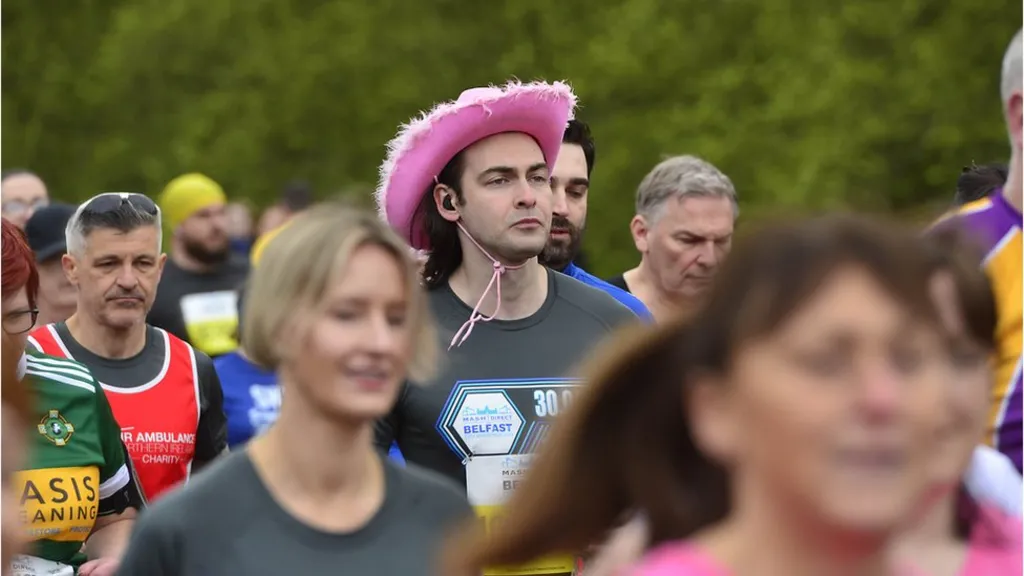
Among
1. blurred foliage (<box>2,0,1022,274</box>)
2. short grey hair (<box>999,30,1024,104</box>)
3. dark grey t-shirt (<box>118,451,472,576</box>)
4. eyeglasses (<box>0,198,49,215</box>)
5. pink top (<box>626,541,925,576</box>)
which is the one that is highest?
blurred foliage (<box>2,0,1022,274</box>)

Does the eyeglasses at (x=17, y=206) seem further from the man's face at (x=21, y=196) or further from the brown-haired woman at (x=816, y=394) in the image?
the brown-haired woman at (x=816, y=394)

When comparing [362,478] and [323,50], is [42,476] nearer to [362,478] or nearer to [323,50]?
[362,478]

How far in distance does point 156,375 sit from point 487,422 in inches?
69.4

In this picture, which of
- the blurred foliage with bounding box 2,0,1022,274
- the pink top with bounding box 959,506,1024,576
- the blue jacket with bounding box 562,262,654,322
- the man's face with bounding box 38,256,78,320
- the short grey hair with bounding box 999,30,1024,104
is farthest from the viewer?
the blurred foliage with bounding box 2,0,1022,274

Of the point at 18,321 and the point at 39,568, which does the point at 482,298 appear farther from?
the point at 39,568

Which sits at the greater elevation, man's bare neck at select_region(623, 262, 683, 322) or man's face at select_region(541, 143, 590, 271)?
man's face at select_region(541, 143, 590, 271)

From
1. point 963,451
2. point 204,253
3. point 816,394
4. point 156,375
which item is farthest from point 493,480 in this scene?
point 204,253

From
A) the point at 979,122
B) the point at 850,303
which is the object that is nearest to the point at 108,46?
the point at 979,122

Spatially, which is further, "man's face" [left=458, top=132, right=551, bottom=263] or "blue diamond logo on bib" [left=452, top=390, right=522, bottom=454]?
"man's face" [left=458, top=132, right=551, bottom=263]

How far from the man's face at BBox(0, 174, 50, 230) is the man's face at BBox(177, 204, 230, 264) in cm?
114

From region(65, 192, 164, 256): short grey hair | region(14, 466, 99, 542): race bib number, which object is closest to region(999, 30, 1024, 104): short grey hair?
region(14, 466, 99, 542): race bib number

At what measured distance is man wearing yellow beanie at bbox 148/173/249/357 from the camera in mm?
11656

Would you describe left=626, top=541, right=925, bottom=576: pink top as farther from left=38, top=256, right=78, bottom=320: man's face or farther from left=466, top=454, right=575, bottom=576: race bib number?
left=38, top=256, right=78, bottom=320: man's face

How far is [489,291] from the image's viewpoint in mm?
6016
